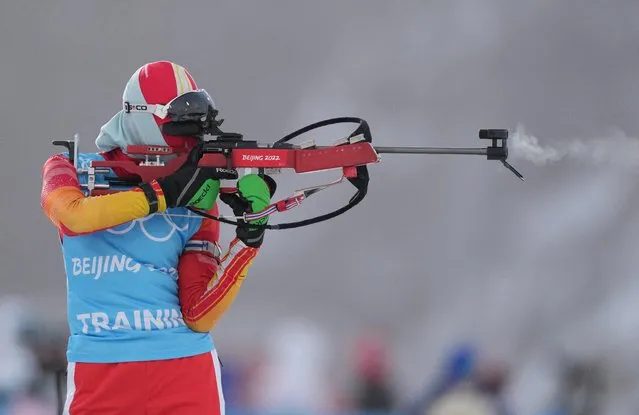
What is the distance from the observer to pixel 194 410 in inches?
75.9

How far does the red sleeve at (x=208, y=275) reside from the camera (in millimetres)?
1927

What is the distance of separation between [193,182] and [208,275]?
0.67 feet

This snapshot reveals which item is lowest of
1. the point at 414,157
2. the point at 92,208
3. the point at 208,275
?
the point at 208,275

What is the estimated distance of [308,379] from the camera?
3.34 metres

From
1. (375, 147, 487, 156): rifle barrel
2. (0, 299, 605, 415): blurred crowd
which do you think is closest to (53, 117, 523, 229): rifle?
(375, 147, 487, 156): rifle barrel

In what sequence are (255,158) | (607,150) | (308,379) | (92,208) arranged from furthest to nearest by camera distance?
(607,150), (308,379), (255,158), (92,208)

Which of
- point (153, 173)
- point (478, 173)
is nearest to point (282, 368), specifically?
point (478, 173)

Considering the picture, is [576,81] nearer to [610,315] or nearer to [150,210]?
[610,315]

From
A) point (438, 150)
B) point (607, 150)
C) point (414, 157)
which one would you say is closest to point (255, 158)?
point (438, 150)

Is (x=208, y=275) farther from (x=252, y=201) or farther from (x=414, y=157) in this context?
(x=414, y=157)

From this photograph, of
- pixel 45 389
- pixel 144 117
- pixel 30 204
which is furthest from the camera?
pixel 30 204

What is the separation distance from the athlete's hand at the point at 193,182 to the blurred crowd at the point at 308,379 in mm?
1443

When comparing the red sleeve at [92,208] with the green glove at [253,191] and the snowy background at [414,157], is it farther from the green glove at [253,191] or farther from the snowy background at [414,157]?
the snowy background at [414,157]

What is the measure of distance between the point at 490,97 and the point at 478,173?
0.88ft
